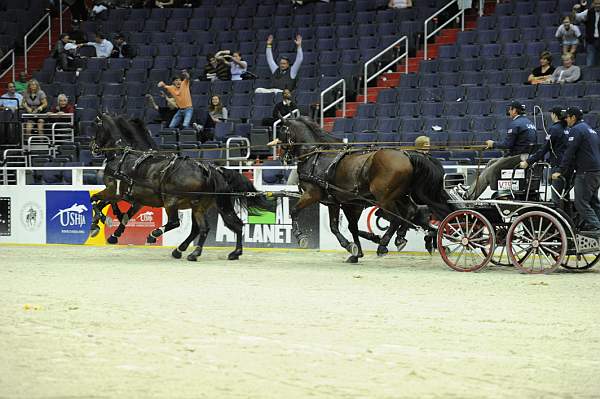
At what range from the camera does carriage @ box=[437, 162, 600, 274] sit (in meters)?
13.2

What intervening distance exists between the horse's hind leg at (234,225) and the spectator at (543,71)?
718cm

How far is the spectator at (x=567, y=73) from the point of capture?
19984 millimetres

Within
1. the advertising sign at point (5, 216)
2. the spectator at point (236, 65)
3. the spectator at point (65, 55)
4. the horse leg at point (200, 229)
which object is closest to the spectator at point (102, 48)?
the spectator at point (65, 55)

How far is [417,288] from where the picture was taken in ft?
39.8

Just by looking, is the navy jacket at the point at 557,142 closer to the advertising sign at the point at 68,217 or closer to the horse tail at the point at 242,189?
the horse tail at the point at 242,189

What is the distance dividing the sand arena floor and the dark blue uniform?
91 centimetres

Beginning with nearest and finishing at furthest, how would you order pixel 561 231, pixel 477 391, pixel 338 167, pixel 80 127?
pixel 477 391, pixel 561 231, pixel 338 167, pixel 80 127

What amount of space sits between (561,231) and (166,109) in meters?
12.3

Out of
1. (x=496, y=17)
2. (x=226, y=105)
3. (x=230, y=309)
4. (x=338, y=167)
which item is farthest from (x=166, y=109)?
(x=230, y=309)

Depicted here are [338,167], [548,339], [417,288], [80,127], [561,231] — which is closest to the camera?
[548,339]

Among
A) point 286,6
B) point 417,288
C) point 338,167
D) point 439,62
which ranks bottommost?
point 417,288

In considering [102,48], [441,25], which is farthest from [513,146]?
[102,48]

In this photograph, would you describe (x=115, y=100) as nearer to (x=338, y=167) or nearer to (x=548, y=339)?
(x=338, y=167)

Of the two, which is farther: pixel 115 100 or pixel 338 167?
pixel 115 100
